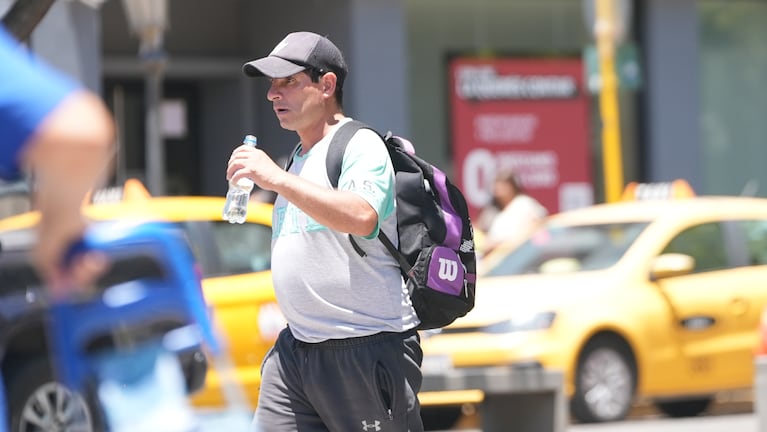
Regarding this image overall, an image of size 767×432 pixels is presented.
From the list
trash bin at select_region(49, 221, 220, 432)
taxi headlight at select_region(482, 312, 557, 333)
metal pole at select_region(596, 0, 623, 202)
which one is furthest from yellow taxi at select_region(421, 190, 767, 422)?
trash bin at select_region(49, 221, 220, 432)

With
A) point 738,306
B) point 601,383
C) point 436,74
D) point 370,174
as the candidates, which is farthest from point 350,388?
point 436,74

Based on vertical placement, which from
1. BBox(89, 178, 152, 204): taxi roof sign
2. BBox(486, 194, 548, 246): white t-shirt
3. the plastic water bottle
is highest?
BBox(89, 178, 152, 204): taxi roof sign

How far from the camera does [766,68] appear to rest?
1970 cm

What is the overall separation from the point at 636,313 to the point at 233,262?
305cm

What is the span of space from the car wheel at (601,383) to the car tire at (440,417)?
3.01 ft

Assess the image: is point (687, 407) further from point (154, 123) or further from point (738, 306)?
point (154, 123)

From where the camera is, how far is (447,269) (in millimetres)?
4449

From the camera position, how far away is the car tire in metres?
11.0

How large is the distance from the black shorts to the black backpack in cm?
14

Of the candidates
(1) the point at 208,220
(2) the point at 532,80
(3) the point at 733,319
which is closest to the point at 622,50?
(2) the point at 532,80

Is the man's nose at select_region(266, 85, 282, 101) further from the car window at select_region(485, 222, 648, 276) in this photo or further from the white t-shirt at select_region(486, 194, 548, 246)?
the white t-shirt at select_region(486, 194, 548, 246)

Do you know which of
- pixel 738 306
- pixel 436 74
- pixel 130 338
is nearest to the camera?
pixel 130 338

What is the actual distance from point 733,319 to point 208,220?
4.00 meters

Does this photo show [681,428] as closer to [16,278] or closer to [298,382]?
[298,382]
